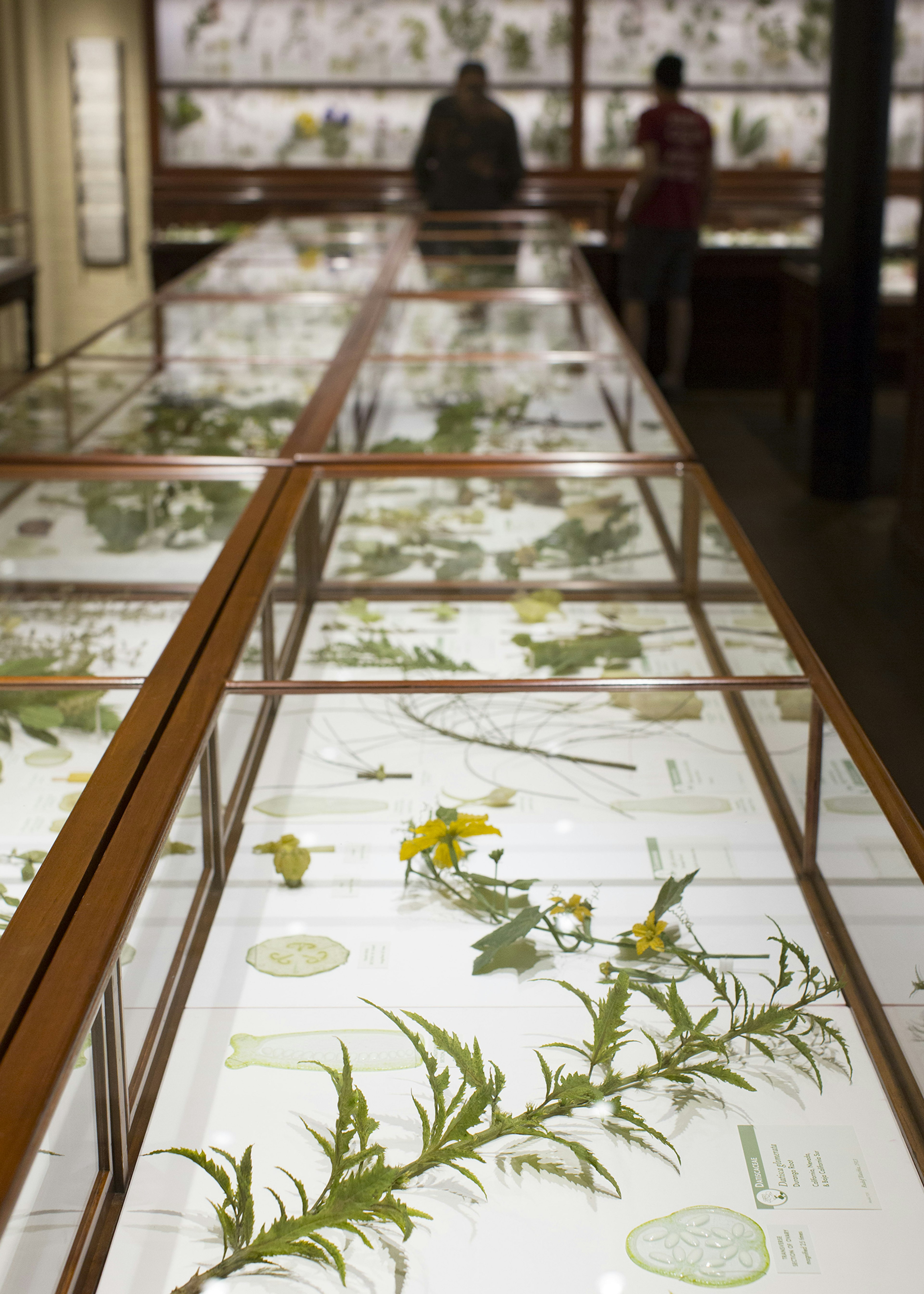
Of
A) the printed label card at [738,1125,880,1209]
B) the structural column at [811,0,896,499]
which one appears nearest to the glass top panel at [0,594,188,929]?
the printed label card at [738,1125,880,1209]

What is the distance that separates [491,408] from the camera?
2.50m

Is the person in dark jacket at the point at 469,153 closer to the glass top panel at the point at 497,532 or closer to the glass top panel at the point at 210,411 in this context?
the glass top panel at the point at 210,411

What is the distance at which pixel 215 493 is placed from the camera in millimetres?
1886

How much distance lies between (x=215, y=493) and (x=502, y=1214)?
1296 millimetres

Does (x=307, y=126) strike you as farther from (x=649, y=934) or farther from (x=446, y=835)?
(x=649, y=934)

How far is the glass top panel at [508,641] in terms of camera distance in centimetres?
145

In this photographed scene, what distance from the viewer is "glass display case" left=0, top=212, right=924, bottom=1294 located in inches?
30.4

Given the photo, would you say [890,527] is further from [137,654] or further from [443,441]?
[137,654]

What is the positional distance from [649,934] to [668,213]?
5.10 m

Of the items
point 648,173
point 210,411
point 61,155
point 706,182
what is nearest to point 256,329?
point 210,411

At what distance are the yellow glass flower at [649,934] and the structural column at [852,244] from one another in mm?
3734

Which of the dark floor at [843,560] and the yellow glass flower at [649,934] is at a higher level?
the yellow glass flower at [649,934]

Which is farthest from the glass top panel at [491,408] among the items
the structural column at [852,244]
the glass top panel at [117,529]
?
the structural column at [852,244]

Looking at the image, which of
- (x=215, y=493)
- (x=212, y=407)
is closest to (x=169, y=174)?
(x=212, y=407)
